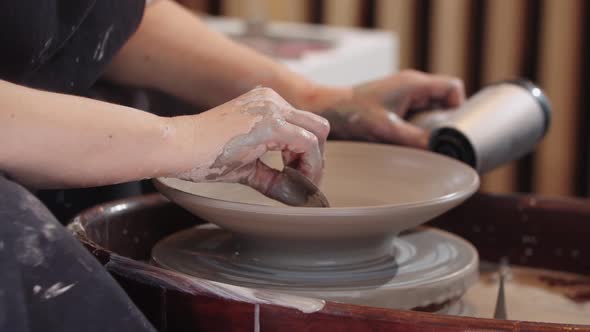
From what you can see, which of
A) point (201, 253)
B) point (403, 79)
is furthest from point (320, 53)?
point (201, 253)

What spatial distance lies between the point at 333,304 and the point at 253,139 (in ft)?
0.55

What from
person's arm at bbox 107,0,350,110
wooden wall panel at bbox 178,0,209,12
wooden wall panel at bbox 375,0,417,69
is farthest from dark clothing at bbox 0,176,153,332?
wooden wall panel at bbox 178,0,209,12

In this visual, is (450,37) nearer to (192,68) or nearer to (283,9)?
(283,9)

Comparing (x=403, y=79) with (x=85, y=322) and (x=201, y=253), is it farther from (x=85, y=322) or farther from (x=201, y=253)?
(x=85, y=322)

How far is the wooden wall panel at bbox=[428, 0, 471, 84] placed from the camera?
248 cm

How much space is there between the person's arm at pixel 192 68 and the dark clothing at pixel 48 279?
54 cm

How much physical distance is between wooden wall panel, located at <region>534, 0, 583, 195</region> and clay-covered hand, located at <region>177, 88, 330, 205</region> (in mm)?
Result: 1768

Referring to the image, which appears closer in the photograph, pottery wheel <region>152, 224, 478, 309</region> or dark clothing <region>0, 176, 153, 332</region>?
dark clothing <region>0, 176, 153, 332</region>

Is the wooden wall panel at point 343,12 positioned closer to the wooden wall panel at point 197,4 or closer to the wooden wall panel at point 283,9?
the wooden wall panel at point 283,9

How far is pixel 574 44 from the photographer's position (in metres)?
2.40

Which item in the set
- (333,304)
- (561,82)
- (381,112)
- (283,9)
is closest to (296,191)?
(333,304)

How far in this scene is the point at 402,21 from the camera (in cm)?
257

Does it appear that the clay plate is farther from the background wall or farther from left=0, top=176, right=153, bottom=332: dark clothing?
the background wall

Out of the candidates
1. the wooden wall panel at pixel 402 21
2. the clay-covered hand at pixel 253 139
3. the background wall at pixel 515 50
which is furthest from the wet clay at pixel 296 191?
the wooden wall panel at pixel 402 21
